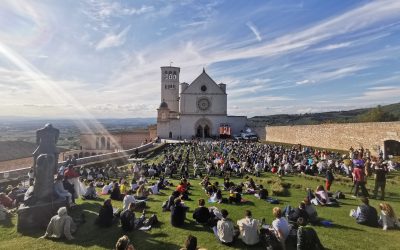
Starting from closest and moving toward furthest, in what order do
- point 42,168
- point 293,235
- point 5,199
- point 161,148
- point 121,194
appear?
point 293,235 → point 42,168 → point 5,199 → point 121,194 → point 161,148

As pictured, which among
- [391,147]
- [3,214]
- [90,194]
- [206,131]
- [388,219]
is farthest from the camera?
[206,131]

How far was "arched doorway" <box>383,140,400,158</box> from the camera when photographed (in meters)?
25.2

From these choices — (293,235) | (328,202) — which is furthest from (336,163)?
(293,235)

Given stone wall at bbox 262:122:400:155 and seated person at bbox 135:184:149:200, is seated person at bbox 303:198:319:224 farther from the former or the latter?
stone wall at bbox 262:122:400:155

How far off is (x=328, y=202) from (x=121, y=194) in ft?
27.3

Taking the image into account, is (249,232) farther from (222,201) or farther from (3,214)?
(3,214)

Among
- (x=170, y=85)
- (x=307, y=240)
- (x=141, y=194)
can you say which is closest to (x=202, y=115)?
(x=170, y=85)

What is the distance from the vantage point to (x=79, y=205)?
39.6ft

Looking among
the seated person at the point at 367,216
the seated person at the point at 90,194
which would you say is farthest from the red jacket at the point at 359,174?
the seated person at the point at 90,194

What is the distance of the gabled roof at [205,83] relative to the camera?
63.7m

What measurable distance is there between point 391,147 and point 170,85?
53110 mm

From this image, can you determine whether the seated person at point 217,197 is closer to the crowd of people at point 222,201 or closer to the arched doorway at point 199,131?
the crowd of people at point 222,201

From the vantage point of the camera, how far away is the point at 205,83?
64000 millimetres

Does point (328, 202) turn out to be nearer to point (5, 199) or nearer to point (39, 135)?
point (39, 135)
